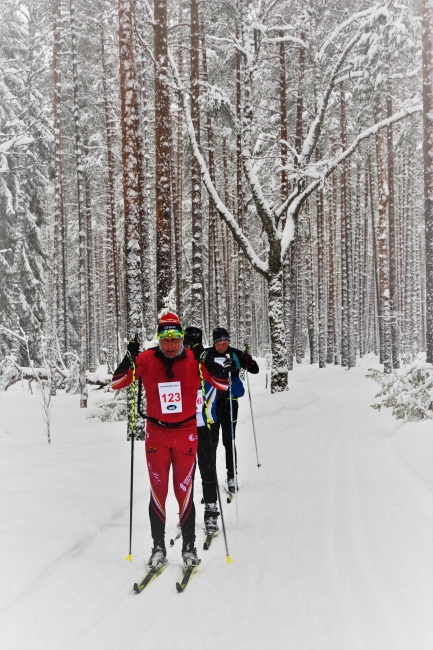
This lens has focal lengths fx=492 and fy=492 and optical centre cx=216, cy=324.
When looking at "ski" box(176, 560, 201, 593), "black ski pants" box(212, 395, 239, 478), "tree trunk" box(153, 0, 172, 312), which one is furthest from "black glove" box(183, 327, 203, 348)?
"tree trunk" box(153, 0, 172, 312)

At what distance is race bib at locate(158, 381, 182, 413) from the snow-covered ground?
1.59 meters

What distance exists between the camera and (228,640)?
356cm

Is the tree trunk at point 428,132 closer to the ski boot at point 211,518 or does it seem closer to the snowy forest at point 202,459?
the snowy forest at point 202,459

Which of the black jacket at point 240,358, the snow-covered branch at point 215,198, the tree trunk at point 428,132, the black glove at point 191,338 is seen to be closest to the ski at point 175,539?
the black glove at point 191,338

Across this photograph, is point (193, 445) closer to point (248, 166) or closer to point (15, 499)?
point (15, 499)

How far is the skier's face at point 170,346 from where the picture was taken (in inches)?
182

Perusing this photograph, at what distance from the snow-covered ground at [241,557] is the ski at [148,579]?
70 millimetres

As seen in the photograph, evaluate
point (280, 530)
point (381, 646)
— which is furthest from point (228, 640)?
point (280, 530)

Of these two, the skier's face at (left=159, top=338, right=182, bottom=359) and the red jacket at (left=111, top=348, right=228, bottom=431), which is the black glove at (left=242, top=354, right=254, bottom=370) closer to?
the red jacket at (left=111, top=348, right=228, bottom=431)

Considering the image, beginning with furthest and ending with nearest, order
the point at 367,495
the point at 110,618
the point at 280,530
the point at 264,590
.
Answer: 1. the point at 367,495
2. the point at 280,530
3. the point at 264,590
4. the point at 110,618

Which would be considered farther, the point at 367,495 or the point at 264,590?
the point at 367,495

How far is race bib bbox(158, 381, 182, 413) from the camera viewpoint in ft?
15.3

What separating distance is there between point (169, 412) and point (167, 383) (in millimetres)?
274

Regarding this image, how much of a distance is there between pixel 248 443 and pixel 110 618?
677 cm
